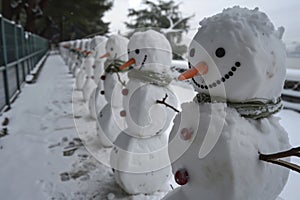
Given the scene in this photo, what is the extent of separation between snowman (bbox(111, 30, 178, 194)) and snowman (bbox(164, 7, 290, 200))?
0.66 meters

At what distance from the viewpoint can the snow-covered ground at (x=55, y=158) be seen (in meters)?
1.95

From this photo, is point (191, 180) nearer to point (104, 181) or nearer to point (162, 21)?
point (104, 181)

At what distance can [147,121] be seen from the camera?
1758 millimetres

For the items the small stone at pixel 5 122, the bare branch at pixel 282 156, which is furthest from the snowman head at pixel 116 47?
the bare branch at pixel 282 156

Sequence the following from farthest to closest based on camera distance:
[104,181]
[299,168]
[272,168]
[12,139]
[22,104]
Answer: [22,104], [12,139], [104,181], [272,168], [299,168]

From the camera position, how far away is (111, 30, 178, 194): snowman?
1760 mm

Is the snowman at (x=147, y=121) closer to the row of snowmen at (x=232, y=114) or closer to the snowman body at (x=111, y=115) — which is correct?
the row of snowmen at (x=232, y=114)

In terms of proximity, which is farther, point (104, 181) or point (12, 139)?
point (12, 139)

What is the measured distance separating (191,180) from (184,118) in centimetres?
25

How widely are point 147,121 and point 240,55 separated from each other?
0.92m

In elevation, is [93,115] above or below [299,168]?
below

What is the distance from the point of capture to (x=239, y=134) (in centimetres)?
96

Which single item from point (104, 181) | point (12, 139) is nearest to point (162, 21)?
point (12, 139)

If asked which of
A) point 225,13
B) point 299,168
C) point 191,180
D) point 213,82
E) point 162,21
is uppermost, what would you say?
point 162,21
